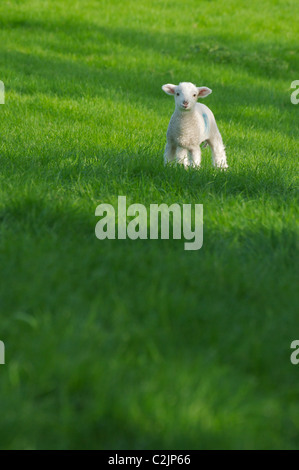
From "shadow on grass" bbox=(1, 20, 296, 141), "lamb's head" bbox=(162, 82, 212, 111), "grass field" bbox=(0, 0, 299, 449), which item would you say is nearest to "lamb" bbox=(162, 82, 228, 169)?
"lamb's head" bbox=(162, 82, 212, 111)

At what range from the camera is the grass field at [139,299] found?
6.69 ft

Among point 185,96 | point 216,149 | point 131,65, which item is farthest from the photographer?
point 131,65

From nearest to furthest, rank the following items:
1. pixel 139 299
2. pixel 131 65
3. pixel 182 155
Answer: pixel 139 299 → pixel 182 155 → pixel 131 65

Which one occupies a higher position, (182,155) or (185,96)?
(185,96)

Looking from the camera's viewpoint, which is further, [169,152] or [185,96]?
[169,152]

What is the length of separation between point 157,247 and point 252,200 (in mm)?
1193

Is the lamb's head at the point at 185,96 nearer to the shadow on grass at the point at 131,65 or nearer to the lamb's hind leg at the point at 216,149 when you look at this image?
the lamb's hind leg at the point at 216,149

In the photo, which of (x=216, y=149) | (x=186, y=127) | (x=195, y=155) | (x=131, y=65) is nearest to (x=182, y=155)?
(x=195, y=155)

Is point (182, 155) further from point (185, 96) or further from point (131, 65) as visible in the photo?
point (131, 65)

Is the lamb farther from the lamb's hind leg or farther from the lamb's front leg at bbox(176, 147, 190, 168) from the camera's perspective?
the lamb's hind leg

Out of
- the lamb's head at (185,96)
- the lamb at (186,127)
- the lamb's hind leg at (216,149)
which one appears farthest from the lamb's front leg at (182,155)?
the lamb's hind leg at (216,149)

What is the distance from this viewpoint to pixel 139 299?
275 cm

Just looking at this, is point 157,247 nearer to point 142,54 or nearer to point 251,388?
point 251,388

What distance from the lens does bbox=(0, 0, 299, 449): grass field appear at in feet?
6.69
